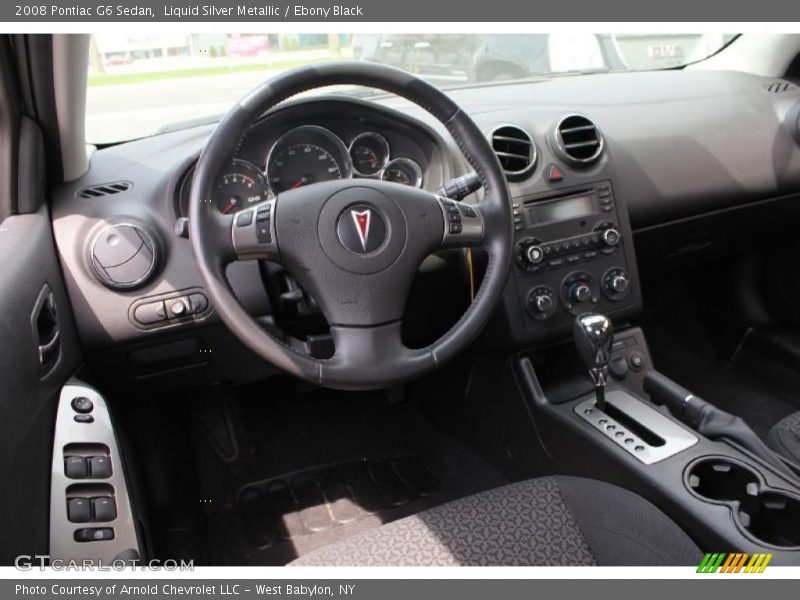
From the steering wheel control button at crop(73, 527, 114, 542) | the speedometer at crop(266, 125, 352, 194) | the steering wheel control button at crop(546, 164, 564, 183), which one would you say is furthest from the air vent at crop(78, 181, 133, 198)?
the steering wheel control button at crop(546, 164, 564, 183)

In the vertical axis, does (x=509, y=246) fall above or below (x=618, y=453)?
above

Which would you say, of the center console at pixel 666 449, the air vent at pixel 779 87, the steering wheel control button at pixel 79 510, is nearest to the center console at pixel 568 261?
the center console at pixel 666 449

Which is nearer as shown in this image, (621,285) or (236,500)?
(621,285)

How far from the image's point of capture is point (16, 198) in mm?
1540

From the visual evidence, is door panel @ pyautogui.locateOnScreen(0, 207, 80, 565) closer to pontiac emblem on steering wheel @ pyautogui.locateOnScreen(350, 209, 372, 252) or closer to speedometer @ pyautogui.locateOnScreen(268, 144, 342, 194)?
speedometer @ pyautogui.locateOnScreen(268, 144, 342, 194)

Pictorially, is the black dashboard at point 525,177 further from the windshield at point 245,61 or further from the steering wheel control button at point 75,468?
the steering wheel control button at point 75,468

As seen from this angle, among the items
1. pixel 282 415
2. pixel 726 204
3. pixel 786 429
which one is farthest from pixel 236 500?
pixel 726 204

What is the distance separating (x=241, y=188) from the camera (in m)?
1.59

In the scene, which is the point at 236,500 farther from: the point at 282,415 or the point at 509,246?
the point at 509,246

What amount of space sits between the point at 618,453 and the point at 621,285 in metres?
0.56

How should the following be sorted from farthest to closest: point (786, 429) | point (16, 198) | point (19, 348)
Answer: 1. point (786, 429)
2. point (16, 198)
3. point (19, 348)

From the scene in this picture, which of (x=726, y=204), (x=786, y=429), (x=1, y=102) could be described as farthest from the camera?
(x=726, y=204)

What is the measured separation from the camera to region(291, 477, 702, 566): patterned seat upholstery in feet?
3.86

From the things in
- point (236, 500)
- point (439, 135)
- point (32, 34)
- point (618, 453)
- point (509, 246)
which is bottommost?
point (236, 500)
